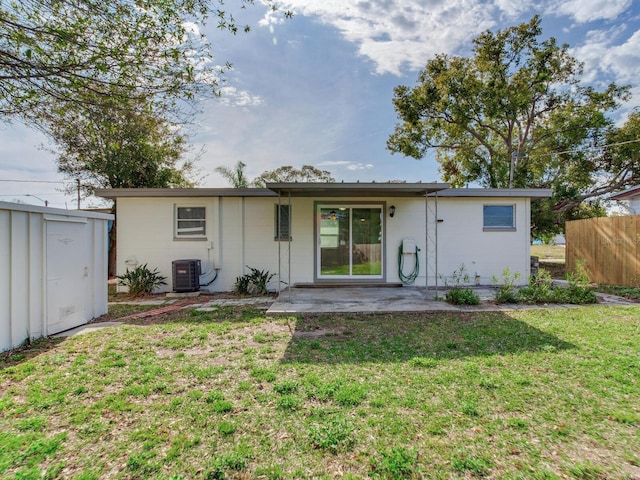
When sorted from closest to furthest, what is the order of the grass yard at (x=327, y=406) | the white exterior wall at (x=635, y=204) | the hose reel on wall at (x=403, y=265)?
the grass yard at (x=327, y=406)
the hose reel on wall at (x=403, y=265)
the white exterior wall at (x=635, y=204)

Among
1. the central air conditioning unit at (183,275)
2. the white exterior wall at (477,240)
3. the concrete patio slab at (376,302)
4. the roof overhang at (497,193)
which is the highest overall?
the roof overhang at (497,193)

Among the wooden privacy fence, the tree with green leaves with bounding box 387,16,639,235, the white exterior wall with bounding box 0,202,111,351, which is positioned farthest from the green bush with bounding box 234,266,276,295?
the tree with green leaves with bounding box 387,16,639,235

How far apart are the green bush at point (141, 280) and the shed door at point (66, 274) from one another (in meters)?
2.53

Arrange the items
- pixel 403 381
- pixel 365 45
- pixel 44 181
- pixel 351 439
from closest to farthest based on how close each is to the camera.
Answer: pixel 351 439 → pixel 403 381 → pixel 365 45 → pixel 44 181

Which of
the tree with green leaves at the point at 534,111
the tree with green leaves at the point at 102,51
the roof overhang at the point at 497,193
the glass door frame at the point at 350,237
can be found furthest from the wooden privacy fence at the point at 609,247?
the tree with green leaves at the point at 102,51

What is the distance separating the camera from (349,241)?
880 cm

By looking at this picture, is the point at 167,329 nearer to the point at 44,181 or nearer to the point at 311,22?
the point at 311,22

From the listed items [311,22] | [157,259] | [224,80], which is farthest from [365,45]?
[157,259]

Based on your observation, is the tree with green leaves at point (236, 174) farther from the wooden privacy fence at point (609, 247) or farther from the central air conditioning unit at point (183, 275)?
the wooden privacy fence at point (609, 247)

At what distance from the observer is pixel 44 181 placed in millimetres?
17625

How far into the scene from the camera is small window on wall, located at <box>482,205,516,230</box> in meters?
8.88

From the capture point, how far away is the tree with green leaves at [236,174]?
40.7 ft

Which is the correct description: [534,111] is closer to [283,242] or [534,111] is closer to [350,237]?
[350,237]

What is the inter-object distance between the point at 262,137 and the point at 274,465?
12.2 metres
